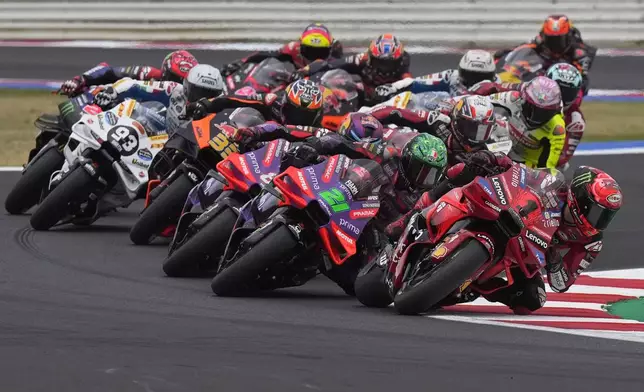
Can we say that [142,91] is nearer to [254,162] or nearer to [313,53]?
[254,162]

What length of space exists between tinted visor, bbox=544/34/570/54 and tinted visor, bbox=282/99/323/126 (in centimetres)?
630

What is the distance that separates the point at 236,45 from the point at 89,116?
35.9ft

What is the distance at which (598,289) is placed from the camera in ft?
33.2

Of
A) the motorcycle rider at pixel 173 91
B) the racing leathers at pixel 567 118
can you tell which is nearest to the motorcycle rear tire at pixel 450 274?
the motorcycle rider at pixel 173 91

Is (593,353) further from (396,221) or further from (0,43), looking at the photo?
(0,43)

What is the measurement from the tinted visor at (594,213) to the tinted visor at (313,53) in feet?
24.2

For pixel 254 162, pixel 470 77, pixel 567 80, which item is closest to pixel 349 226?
pixel 254 162

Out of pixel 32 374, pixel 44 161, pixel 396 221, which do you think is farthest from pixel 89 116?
pixel 32 374

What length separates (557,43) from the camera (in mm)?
16281

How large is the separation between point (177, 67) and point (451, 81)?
280 cm

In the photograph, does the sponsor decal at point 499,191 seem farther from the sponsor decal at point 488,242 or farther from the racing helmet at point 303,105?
the racing helmet at point 303,105

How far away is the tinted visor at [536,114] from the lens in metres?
13.0

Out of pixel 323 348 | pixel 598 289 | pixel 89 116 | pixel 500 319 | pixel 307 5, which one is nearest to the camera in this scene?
pixel 323 348

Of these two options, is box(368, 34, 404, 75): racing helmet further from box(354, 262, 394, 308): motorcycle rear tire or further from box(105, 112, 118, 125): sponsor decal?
box(354, 262, 394, 308): motorcycle rear tire
